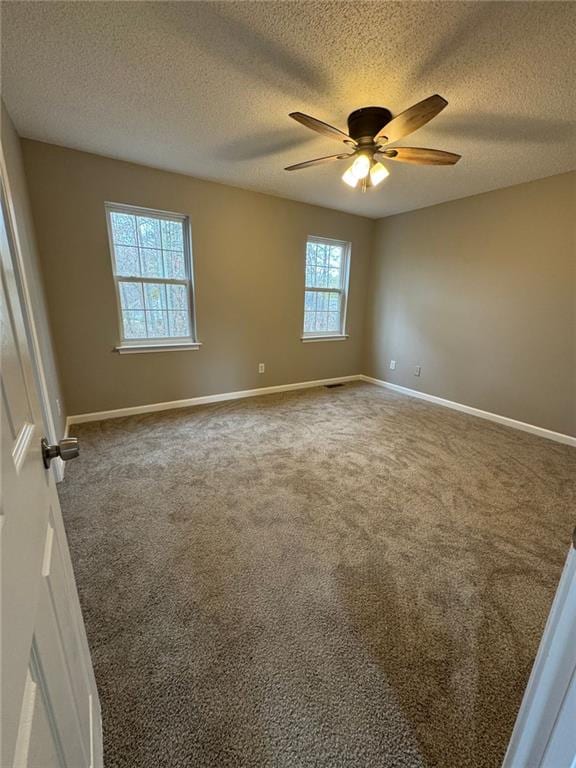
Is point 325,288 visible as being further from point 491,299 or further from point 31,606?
point 31,606

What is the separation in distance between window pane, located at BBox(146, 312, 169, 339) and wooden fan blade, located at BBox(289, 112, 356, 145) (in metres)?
2.29

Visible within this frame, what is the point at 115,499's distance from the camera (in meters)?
2.06

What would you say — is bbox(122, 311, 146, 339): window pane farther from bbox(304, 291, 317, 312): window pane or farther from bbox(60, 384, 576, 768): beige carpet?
bbox(304, 291, 317, 312): window pane

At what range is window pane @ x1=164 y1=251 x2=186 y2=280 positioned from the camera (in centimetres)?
337

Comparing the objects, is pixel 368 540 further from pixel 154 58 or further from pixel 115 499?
pixel 154 58


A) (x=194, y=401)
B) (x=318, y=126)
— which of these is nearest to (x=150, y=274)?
(x=194, y=401)

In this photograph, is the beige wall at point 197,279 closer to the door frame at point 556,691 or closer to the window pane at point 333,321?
the window pane at point 333,321

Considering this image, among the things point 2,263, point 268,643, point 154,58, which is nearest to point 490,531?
point 268,643

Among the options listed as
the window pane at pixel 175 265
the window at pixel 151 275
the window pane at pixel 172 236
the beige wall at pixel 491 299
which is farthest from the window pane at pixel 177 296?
the beige wall at pixel 491 299

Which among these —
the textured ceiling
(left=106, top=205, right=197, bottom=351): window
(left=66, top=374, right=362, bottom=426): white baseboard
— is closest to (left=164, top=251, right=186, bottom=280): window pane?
(left=106, top=205, right=197, bottom=351): window

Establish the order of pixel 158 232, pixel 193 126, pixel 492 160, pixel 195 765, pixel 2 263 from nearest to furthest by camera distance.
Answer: pixel 2 263 < pixel 195 765 < pixel 193 126 < pixel 492 160 < pixel 158 232

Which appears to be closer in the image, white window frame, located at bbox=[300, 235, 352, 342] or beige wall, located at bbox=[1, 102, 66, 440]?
beige wall, located at bbox=[1, 102, 66, 440]

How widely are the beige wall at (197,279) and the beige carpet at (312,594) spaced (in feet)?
3.02

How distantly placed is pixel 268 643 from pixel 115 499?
4.40 feet
